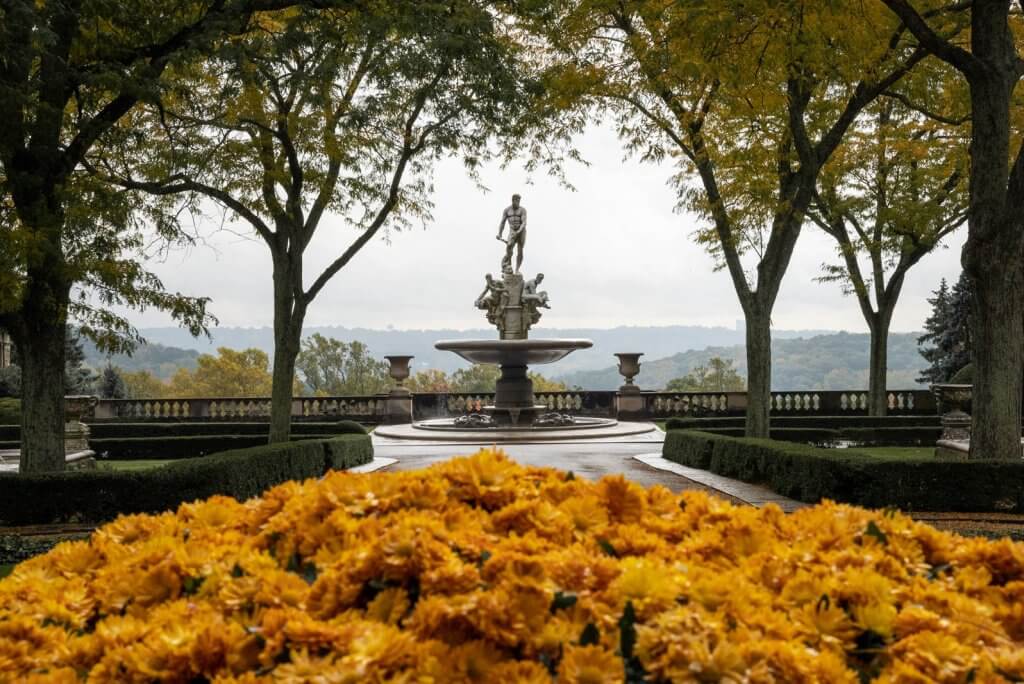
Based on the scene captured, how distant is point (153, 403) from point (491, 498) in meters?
33.3

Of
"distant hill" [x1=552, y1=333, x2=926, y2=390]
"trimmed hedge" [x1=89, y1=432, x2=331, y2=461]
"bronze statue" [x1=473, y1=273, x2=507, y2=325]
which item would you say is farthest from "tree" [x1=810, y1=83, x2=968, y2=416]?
"distant hill" [x1=552, y1=333, x2=926, y2=390]

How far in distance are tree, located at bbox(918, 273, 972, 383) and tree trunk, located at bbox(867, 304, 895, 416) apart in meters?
9.16

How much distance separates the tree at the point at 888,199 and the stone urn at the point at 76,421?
19.4m

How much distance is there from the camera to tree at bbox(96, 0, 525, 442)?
15.0m

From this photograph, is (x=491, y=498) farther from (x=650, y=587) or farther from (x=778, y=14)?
(x=778, y=14)

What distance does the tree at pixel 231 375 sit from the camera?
231 ft

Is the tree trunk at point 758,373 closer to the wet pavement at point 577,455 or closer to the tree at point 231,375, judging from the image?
the wet pavement at point 577,455

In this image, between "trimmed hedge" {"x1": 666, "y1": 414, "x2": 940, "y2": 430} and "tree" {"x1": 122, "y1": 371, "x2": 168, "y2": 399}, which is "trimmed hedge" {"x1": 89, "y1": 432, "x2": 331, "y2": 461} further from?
"tree" {"x1": 122, "y1": 371, "x2": 168, "y2": 399}

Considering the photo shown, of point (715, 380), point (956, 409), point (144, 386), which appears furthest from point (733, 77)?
point (715, 380)

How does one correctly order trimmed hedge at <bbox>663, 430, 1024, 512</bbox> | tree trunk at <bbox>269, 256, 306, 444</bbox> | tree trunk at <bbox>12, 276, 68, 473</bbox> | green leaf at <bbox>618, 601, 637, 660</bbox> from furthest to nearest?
tree trunk at <bbox>269, 256, 306, 444</bbox>, tree trunk at <bbox>12, 276, 68, 473</bbox>, trimmed hedge at <bbox>663, 430, 1024, 512</bbox>, green leaf at <bbox>618, 601, 637, 660</bbox>

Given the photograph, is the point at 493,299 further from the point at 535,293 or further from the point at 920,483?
the point at 920,483

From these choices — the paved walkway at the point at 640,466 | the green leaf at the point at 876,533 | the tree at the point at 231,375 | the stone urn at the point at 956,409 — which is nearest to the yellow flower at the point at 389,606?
the green leaf at the point at 876,533

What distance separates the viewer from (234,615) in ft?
7.77

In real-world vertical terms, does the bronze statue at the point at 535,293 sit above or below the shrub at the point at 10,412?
above
